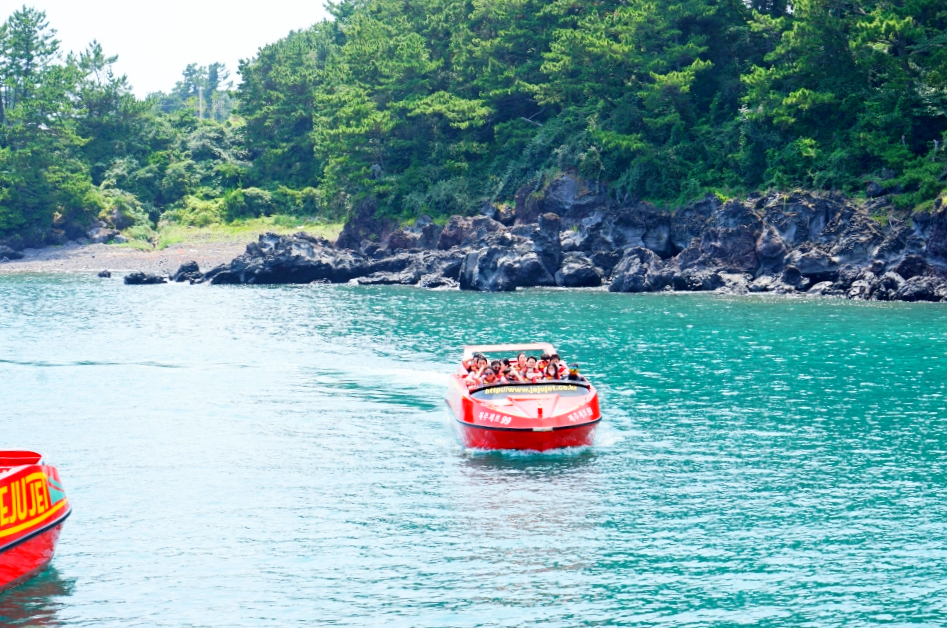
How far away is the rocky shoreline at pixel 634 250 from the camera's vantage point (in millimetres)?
70188

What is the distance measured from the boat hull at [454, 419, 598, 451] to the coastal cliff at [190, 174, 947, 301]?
4305 centimetres

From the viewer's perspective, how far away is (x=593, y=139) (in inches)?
3570

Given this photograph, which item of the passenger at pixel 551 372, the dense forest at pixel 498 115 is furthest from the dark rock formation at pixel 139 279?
the passenger at pixel 551 372

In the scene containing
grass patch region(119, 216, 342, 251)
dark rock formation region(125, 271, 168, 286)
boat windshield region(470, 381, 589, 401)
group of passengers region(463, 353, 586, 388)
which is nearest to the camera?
boat windshield region(470, 381, 589, 401)

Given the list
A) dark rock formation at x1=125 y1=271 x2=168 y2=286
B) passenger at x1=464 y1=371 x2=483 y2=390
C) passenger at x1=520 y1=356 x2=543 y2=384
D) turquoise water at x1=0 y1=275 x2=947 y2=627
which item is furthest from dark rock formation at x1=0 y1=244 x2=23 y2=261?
passenger at x1=520 y1=356 x2=543 y2=384

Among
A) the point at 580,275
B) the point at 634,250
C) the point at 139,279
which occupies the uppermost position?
the point at 634,250

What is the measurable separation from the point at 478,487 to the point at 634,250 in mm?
56635

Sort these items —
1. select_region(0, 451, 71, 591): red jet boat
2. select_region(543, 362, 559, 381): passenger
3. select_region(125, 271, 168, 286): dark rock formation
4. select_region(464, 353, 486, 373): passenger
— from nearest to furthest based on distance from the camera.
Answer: select_region(0, 451, 71, 591): red jet boat, select_region(543, 362, 559, 381): passenger, select_region(464, 353, 486, 373): passenger, select_region(125, 271, 168, 286): dark rock formation

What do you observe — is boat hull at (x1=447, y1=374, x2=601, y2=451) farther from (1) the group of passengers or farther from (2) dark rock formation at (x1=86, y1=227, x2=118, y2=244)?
(2) dark rock formation at (x1=86, y1=227, x2=118, y2=244)

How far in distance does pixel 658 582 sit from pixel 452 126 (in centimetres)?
8431

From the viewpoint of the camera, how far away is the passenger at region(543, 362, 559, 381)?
32.2 metres

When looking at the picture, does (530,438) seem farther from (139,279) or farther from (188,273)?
(188,273)

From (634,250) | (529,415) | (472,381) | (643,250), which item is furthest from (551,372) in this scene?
(643,250)

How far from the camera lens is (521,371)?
107 ft
